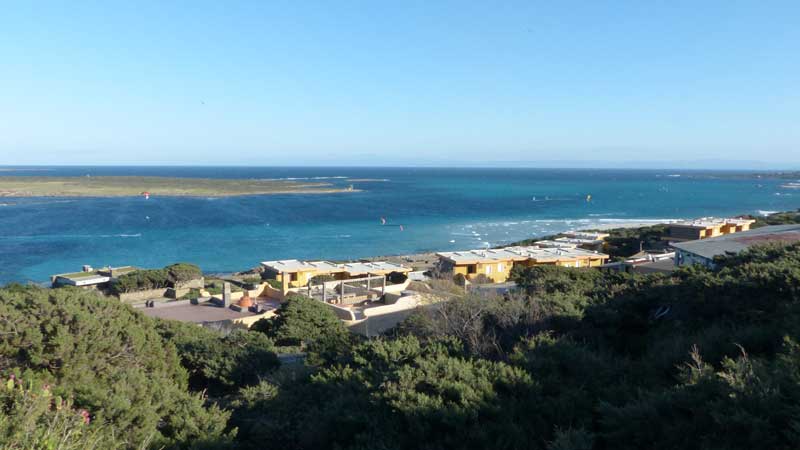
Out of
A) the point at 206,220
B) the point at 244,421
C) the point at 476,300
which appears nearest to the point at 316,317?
the point at 476,300

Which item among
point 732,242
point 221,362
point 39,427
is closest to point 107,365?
point 221,362

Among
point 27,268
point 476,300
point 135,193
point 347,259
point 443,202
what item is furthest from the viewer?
point 135,193

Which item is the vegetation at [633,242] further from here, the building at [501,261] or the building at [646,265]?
the building at [646,265]

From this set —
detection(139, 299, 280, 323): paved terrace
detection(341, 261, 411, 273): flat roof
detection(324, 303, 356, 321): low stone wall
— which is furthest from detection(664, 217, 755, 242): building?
detection(139, 299, 280, 323): paved terrace

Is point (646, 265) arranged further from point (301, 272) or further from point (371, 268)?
point (301, 272)

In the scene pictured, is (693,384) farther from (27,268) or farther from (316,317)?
(27,268)

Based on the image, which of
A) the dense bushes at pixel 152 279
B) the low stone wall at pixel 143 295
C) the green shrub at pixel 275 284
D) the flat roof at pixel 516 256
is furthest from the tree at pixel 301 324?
the flat roof at pixel 516 256
